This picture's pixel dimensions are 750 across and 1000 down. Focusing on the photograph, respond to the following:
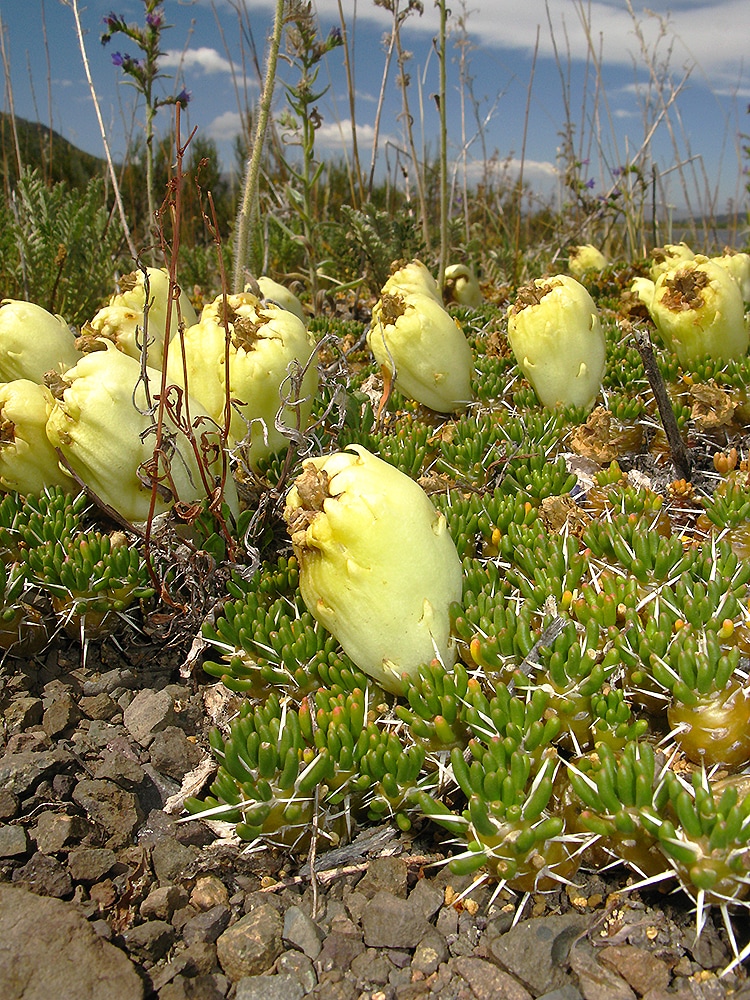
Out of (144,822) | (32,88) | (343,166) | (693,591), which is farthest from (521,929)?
(343,166)

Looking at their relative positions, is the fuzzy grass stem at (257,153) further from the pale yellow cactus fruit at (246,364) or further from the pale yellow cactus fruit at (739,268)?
the pale yellow cactus fruit at (739,268)

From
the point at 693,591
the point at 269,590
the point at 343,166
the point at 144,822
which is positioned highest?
the point at 343,166

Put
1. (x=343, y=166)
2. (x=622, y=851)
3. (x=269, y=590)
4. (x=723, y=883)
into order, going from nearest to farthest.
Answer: (x=723, y=883) < (x=622, y=851) < (x=269, y=590) < (x=343, y=166)

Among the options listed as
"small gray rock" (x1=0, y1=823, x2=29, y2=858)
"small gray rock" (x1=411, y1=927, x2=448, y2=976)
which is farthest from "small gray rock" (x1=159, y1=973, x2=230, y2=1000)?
"small gray rock" (x1=0, y1=823, x2=29, y2=858)

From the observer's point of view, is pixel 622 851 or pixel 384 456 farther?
pixel 384 456

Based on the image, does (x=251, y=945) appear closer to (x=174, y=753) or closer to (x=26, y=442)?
(x=174, y=753)

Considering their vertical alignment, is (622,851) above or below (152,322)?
below

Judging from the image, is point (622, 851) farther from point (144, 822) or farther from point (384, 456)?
point (384, 456)
